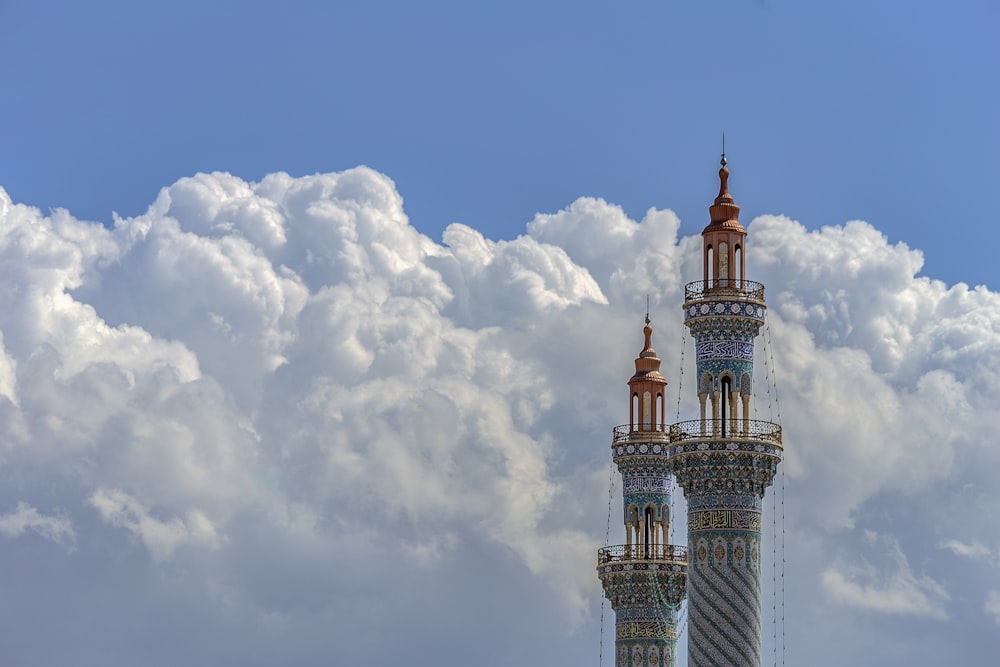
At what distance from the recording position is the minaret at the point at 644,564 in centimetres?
10819

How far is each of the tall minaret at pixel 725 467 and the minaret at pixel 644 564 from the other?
19624 mm

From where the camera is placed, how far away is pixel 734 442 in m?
87.9

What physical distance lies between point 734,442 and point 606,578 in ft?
75.2

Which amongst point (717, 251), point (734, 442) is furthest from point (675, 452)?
point (717, 251)

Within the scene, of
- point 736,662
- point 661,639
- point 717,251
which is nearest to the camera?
point 736,662

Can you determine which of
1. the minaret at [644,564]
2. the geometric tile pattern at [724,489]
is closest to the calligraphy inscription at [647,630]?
the minaret at [644,564]

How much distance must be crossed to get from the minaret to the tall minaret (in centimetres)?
1962

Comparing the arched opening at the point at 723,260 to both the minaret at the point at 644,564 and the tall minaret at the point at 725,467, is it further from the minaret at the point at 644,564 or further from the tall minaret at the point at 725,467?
the minaret at the point at 644,564

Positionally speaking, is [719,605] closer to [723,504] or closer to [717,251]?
[723,504]

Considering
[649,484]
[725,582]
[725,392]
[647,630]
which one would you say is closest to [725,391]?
[725,392]

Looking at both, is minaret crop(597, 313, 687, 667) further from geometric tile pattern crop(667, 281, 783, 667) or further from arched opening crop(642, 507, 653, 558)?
geometric tile pattern crop(667, 281, 783, 667)

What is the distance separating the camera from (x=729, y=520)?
87438 mm

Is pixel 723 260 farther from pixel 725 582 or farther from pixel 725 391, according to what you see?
pixel 725 582

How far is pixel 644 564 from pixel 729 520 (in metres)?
21.2
